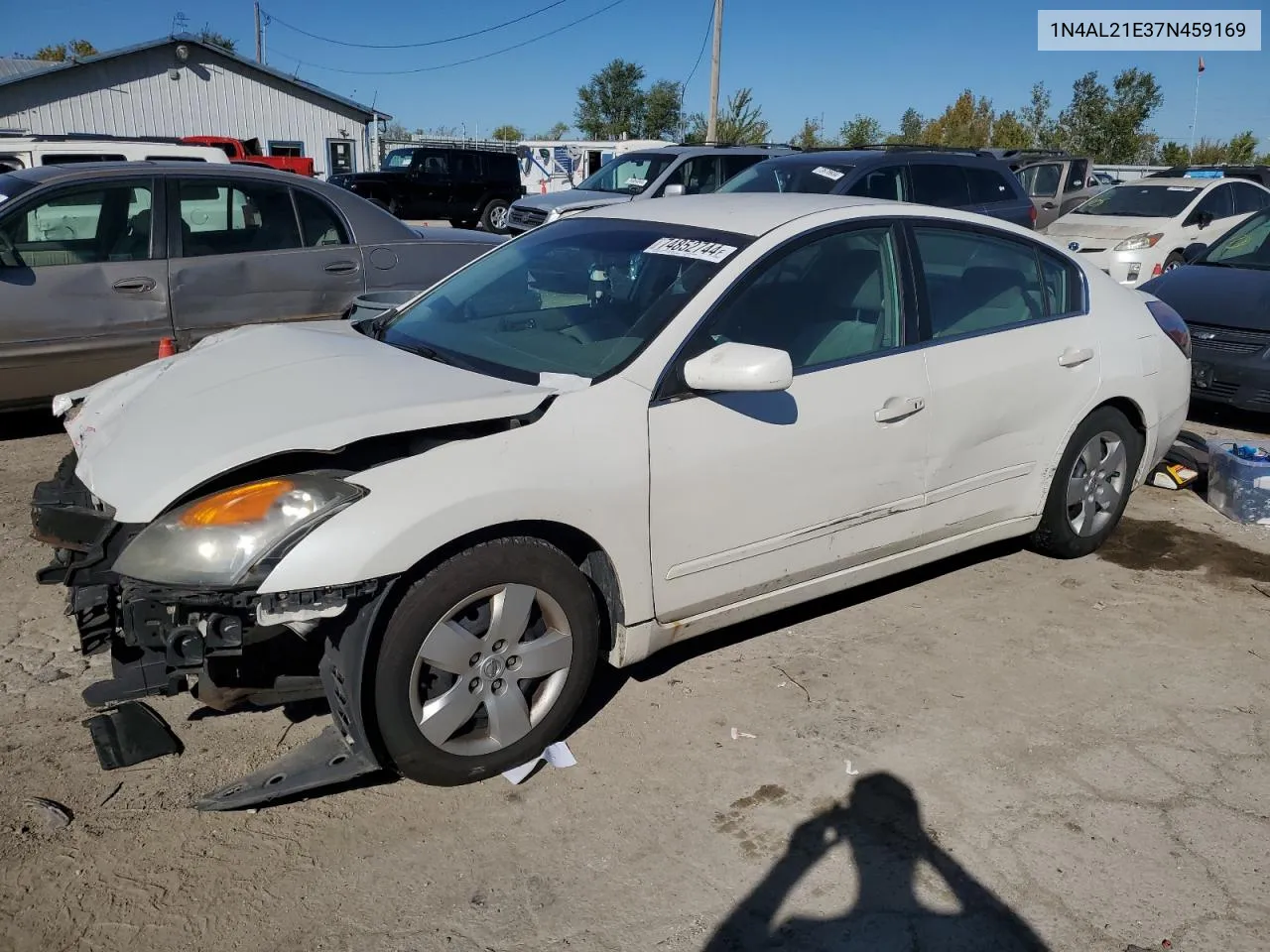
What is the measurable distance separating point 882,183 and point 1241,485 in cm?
596

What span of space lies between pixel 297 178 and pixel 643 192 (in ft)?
27.2

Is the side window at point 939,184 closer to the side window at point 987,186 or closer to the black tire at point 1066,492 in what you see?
the side window at point 987,186

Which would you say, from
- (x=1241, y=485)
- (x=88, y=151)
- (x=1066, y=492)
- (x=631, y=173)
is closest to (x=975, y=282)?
(x=1066, y=492)

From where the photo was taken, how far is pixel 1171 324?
4957 mm

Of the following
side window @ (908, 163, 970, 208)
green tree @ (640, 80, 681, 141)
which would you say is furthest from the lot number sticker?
green tree @ (640, 80, 681, 141)

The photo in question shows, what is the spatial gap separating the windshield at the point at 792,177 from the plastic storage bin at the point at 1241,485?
5.58 metres

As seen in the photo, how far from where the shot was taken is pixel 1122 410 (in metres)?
4.68

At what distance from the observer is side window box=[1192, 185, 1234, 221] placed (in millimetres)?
13414

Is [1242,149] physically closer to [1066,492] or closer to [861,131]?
[861,131]

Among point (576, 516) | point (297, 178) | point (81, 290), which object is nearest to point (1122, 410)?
point (576, 516)

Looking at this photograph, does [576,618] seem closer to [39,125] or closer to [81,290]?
[81,290]

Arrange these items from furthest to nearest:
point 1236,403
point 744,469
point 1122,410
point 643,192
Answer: point 643,192 < point 1236,403 < point 1122,410 < point 744,469

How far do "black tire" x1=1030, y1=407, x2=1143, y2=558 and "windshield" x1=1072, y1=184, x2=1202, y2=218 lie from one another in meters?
10.0

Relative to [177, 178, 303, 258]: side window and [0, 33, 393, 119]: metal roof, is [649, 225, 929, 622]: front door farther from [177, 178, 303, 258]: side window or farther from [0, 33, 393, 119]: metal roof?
[0, 33, 393, 119]: metal roof
